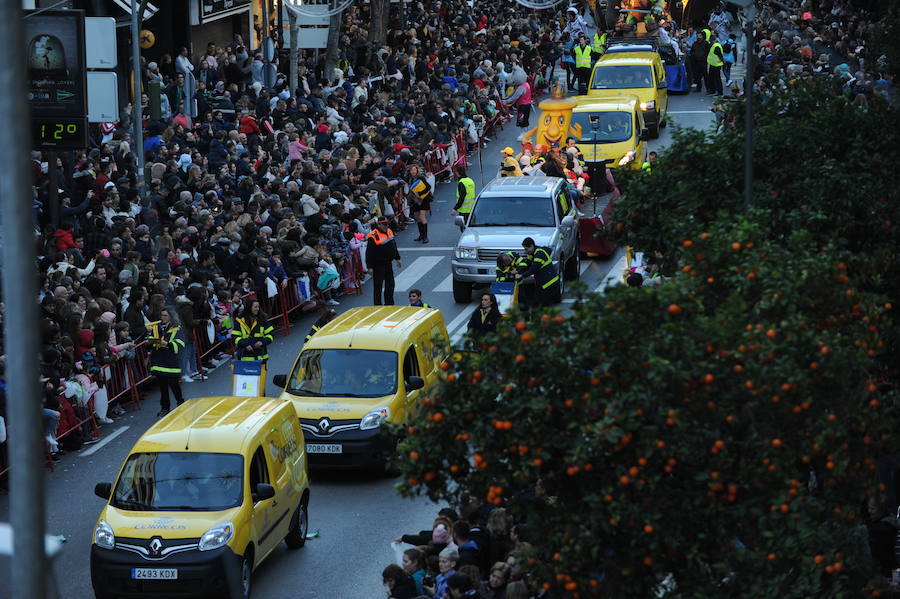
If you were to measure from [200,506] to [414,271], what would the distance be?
15.0 meters

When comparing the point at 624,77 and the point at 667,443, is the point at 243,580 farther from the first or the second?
the point at 624,77

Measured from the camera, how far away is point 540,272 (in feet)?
78.6

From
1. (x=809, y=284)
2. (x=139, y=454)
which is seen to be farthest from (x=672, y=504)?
(x=139, y=454)

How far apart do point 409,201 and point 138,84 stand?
26.0 feet

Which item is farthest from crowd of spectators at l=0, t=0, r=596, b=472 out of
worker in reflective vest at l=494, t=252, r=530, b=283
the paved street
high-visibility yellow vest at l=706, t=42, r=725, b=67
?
high-visibility yellow vest at l=706, t=42, r=725, b=67

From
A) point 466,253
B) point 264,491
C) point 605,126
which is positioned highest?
point 605,126

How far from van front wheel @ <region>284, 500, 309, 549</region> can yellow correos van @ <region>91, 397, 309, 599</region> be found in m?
0.02

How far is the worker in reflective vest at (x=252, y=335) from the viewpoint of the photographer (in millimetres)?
20516

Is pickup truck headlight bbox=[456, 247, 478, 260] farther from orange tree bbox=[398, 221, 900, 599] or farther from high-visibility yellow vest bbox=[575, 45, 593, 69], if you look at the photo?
high-visibility yellow vest bbox=[575, 45, 593, 69]

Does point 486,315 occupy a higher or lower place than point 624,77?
lower

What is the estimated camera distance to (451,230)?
3353 cm

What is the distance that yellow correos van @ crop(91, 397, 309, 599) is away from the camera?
14.3 metres

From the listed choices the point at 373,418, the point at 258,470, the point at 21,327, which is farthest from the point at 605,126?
the point at 21,327

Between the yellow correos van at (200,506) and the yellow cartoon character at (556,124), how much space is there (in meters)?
18.8
